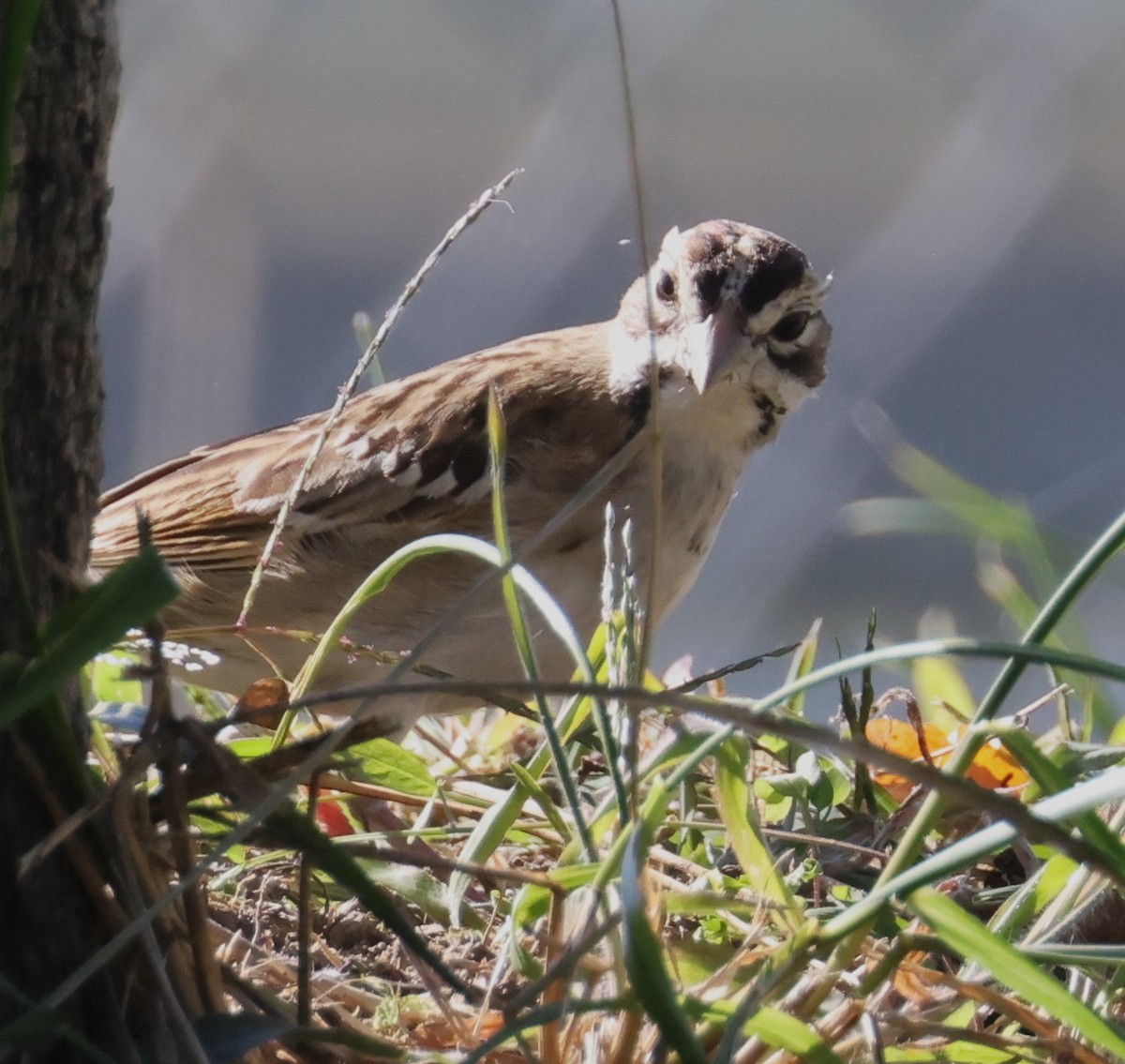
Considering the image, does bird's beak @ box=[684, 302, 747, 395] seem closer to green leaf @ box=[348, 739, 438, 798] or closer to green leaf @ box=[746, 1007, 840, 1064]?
green leaf @ box=[348, 739, 438, 798]

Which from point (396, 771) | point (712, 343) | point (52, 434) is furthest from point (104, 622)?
point (712, 343)

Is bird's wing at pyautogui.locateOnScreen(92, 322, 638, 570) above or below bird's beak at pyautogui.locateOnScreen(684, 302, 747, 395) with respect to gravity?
below

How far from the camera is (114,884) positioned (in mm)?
962

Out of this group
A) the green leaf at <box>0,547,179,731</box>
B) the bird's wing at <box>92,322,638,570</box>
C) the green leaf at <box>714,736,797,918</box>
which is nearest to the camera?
the green leaf at <box>0,547,179,731</box>

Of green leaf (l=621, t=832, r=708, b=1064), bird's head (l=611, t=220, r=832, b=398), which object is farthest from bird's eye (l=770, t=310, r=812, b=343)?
green leaf (l=621, t=832, r=708, b=1064)

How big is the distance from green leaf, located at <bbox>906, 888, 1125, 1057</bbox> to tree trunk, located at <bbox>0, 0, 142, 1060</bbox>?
21.5 inches

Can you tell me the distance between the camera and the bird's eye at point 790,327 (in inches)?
119

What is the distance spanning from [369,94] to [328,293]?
19.0 inches

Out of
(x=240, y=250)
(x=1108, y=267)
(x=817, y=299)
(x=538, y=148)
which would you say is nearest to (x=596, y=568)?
(x=817, y=299)

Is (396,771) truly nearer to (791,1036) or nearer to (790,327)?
(791,1036)

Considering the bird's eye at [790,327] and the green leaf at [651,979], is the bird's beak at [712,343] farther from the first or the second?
the green leaf at [651,979]

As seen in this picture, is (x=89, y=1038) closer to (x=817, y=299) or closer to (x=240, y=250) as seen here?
(x=817, y=299)

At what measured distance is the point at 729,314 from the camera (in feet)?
9.41

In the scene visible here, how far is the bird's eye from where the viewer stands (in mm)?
3035
